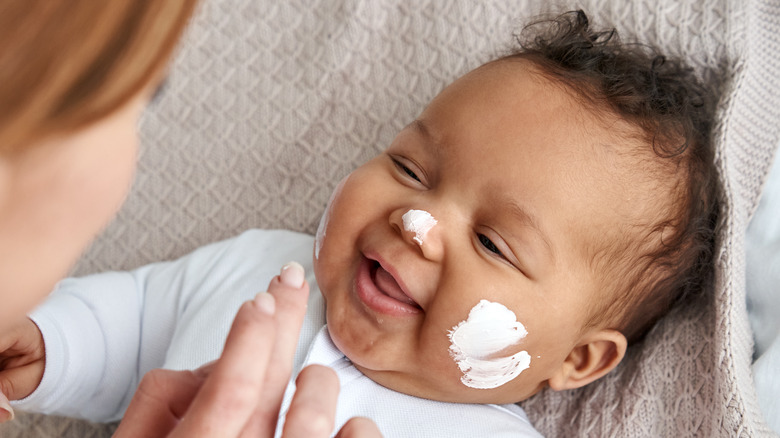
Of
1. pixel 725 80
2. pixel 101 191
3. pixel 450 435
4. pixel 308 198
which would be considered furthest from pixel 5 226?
pixel 725 80

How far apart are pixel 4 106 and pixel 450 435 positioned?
0.86 metres

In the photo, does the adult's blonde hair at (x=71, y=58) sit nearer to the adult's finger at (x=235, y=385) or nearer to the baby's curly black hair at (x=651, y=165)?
Result: the adult's finger at (x=235, y=385)

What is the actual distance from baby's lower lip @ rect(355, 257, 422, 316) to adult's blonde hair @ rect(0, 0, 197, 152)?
1.95 ft

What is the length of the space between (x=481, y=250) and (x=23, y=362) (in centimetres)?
82

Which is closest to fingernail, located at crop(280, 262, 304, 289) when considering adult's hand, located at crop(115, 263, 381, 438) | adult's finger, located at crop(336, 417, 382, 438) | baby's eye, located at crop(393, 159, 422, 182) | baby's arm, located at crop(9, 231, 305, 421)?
adult's hand, located at crop(115, 263, 381, 438)

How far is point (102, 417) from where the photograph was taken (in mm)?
1312

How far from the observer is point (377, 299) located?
40.5 inches

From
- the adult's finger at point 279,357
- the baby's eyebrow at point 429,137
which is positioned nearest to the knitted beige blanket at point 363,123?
the baby's eyebrow at point 429,137

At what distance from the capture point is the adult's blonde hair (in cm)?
44

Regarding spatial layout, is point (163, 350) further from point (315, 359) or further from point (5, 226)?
point (5, 226)

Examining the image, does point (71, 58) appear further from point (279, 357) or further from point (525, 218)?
point (525, 218)

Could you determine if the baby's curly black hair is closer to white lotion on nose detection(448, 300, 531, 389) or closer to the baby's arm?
white lotion on nose detection(448, 300, 531, 389)

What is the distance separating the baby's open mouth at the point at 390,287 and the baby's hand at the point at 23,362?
1.98ft

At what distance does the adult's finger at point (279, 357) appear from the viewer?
61 centimetres
